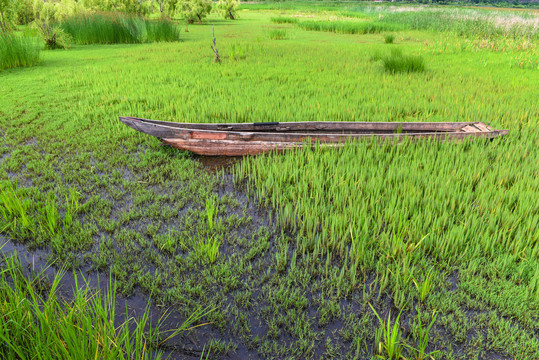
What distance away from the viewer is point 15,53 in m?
7.96

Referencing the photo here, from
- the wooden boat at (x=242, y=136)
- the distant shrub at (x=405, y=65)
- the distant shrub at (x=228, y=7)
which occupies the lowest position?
the wooden boat at (x=242, y=136)

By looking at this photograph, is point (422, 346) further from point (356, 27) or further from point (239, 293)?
point (356, 27)

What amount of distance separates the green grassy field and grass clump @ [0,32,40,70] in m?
2.90

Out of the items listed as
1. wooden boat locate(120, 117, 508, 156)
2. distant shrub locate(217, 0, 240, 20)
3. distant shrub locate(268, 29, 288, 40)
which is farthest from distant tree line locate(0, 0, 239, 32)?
wooden boat locate(120, 117, 508, 156)

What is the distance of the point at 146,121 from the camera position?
3.88m

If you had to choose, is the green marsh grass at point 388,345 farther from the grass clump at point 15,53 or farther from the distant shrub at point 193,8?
the distant shrub at point 193,8

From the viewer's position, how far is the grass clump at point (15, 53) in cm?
771

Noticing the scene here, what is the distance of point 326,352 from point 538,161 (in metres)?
3.22

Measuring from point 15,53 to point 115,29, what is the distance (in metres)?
5.00

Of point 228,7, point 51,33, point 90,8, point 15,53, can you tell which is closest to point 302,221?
point 15,53

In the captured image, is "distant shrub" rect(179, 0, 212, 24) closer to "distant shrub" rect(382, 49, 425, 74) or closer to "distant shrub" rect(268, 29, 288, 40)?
"distant shrub" rect(268, 29, 288, 40)

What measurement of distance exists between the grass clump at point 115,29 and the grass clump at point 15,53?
165 inches

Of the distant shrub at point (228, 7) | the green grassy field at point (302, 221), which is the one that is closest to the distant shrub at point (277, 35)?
the green grassy field at point (302, 221)

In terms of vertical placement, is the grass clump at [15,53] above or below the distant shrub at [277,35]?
below
